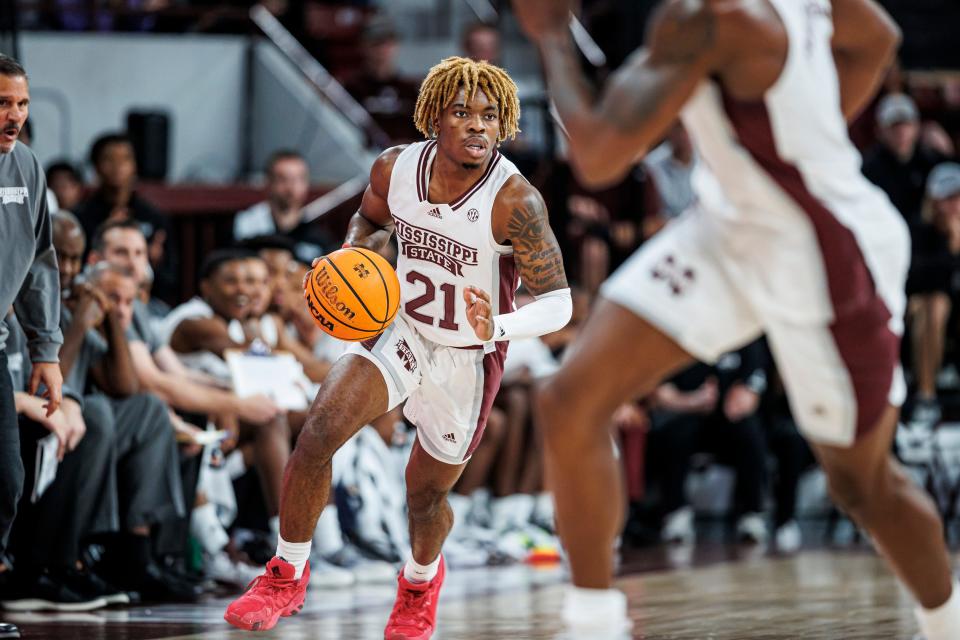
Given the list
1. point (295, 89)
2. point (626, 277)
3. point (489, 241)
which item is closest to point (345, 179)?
point (295, 89)

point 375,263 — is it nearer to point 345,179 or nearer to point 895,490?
point 895,490

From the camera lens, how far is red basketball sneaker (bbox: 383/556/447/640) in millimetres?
4898

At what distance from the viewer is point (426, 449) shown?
4.91m

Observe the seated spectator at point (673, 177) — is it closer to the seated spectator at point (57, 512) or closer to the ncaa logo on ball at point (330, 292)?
the seated spectator at point (57, 512)

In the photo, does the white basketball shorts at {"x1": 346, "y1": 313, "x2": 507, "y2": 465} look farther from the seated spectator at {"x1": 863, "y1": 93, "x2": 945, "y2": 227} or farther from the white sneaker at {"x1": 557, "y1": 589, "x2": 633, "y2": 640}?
the seated spectator at {"x1": 863, "y1": 93, "x2": 945, "y2": 227}

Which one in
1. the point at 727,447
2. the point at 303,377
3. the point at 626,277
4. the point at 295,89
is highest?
the point at 295,89

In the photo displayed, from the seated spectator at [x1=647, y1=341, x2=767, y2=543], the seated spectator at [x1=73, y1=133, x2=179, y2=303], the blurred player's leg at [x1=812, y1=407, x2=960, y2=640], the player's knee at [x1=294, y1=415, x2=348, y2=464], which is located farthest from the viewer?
the seated spectator at [x1=647, y1=341, x2=767, y2=543]

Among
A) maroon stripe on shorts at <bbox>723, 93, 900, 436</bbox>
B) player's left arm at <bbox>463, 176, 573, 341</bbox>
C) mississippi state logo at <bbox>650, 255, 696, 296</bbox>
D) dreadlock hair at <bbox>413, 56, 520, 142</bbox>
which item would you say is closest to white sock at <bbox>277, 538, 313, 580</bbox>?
player's left arm at <bbox>463, 176, 573, 341</bbox>

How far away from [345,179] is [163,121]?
5.89 feet

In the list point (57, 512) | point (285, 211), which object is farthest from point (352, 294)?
point (285, 211)

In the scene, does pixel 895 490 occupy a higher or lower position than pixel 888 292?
lower

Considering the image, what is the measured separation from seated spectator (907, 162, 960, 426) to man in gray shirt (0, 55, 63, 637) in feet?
25.1

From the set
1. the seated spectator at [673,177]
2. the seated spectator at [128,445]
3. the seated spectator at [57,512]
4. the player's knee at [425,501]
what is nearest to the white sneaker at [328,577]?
the seated spectator at [128,445]

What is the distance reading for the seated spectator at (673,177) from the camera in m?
11.1
